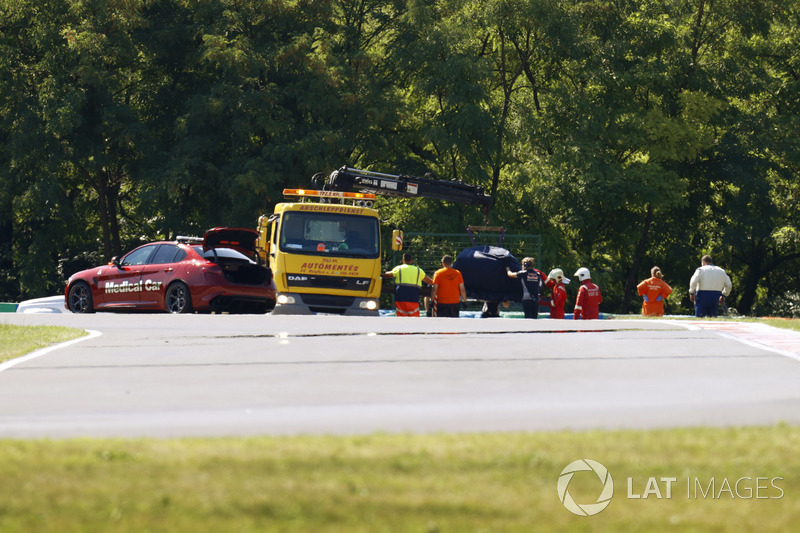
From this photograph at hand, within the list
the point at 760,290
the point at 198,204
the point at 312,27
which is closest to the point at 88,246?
the point at 198,204

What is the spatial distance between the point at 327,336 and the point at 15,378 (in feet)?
17.6

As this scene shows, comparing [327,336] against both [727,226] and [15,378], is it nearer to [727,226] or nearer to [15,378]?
[15,378]

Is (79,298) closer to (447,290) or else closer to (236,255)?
(236,255)

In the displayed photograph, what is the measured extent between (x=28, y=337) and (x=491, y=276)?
13.9 m

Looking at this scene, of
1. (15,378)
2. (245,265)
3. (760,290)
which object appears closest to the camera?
(15,378)

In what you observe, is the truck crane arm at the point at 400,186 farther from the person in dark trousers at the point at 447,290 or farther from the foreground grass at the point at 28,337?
the foreground grass at the point at 28,337

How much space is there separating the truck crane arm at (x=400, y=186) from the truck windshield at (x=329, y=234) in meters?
3.88

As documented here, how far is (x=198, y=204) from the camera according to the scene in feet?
124

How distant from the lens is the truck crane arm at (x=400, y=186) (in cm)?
2830

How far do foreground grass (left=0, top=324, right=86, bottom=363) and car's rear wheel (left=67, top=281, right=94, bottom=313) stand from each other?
679cm

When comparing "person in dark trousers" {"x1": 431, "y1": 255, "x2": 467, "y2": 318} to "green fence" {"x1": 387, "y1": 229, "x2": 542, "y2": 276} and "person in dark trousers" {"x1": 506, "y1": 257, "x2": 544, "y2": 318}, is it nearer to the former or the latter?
"person in dark trousers" {"x1": 506, "y1": 257, "x2": 544, "y2": 318}

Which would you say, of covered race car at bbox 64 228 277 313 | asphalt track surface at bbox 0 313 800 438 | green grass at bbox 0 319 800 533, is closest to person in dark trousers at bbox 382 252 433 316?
covered race car at bbox 64 228 277 313

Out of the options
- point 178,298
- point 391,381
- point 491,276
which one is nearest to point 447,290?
point 491,276

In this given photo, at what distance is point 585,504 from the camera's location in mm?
5738
